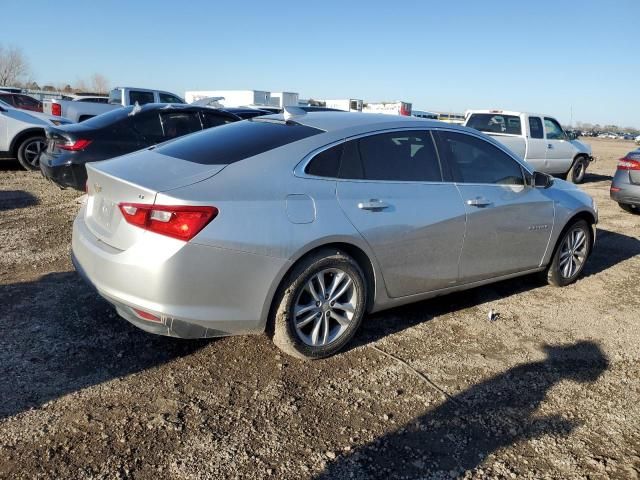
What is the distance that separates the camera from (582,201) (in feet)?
18.3

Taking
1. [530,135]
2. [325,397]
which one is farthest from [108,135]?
[530,135]

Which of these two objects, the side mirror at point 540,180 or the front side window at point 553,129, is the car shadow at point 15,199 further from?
the front side window at point 553,129

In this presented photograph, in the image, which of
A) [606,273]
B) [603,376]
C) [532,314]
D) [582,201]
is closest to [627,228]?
[606,273]

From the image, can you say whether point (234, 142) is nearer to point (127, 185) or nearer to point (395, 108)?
point (127, 185)

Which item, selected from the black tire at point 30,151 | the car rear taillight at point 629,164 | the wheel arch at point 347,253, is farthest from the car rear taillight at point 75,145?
the car rear taillight at point 629,164

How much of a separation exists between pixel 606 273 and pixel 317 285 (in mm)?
4234

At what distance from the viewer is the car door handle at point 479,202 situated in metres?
4.40

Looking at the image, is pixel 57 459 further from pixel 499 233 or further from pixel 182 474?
pixel 499 233

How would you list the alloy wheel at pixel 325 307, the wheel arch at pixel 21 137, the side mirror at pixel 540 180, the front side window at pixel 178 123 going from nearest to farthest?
1. the alloy wheel at pixel 325 307
2. the side mirror at pixel 540 180
3. the front side window at pixel 178 123
4. the wheel arch at pixel 21 137

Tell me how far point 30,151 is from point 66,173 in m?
4.42

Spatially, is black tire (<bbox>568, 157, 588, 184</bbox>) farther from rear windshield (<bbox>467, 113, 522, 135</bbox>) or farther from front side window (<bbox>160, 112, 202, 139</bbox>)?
front side window (<bbox>160, 112, 202, 139</bbox>)

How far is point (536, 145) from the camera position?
41.9 feet

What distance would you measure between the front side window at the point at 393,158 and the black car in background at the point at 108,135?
495 centimetres

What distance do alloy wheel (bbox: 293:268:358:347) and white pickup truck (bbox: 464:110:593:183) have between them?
31.3 ft
